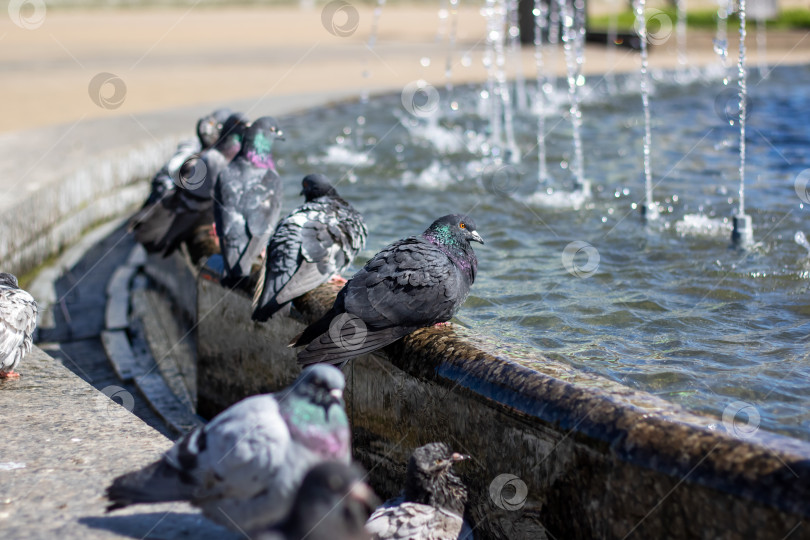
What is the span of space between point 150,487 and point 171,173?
3608mm

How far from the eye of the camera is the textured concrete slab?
249 centimetres

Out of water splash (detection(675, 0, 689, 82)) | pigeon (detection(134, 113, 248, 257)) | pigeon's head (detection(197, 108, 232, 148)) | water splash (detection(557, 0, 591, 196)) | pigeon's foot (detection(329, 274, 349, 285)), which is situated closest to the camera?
pigeon's foot (detection(329, 274, 349, 285))

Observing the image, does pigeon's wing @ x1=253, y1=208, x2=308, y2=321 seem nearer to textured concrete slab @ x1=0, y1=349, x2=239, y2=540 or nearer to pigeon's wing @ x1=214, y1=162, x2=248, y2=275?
pigeon's wing @ x1=214, y1=162, x2=248, y2=275

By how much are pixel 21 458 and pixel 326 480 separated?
130 centimetres

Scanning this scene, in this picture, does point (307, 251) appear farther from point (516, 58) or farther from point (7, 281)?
point (516, 58)

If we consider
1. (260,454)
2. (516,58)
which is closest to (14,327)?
(260,454)

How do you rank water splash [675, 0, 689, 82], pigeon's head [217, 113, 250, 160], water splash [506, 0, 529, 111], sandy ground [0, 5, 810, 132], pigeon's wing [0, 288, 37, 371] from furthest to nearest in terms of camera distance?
1. water splash [675, 0, 689, 82]
2. sandy ground [0, 5, 810, 132]
3. water splash [506, 0, 529, 111]
4. pigeon's head [217, 113, 250, 160]
5. pigeon's wing [0, 288, 37, 371]

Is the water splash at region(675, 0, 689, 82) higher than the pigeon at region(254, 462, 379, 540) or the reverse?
the reverse

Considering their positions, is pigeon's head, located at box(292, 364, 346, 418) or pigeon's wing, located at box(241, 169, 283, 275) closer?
pigeon's head, located at box(292, 364, 346, 418)

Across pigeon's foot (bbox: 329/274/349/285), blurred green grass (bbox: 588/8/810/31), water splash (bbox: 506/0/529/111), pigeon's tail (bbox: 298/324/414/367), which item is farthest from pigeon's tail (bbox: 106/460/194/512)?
blurred green grass (bbox: 588/8/810/31)

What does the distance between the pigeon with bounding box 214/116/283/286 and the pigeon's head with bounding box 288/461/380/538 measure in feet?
6.88

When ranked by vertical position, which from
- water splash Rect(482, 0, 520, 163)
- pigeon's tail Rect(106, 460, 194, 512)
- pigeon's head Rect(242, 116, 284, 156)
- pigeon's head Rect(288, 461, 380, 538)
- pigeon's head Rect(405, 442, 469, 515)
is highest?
pigeon's head Rect(242, 116, 284, 156)

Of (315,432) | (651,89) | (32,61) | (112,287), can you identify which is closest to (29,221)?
(112,287)

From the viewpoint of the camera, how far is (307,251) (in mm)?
3732
